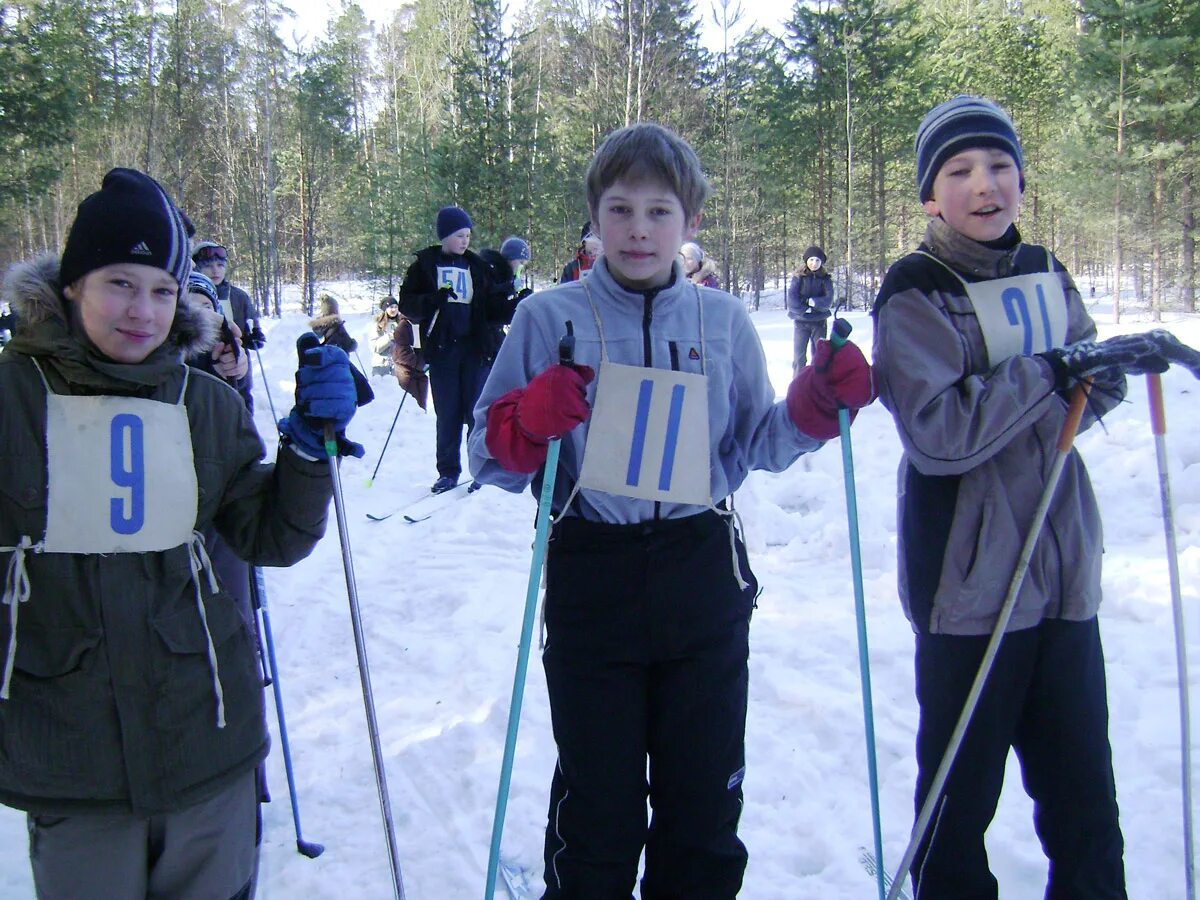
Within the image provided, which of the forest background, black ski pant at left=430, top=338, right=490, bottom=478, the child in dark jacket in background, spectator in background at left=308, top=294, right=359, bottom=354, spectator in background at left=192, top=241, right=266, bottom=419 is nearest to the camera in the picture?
spectator in background at left=192, top=241, right=266, bottom=419

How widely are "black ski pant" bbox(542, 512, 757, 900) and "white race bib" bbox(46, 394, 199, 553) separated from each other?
0.84 meters

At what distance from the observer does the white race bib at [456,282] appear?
715 cm

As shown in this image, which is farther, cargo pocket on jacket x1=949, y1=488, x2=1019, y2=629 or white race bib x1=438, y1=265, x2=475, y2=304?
white race bib x1=438, y1=265, x2=475, y2=304

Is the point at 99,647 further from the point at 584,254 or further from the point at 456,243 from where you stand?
the point at 584,254

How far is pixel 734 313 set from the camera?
6.67ft

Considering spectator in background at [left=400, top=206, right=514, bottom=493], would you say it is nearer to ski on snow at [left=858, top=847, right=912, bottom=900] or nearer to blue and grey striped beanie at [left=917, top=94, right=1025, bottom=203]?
ski on snow at [left=858, top=847, right=912, bottom=900]

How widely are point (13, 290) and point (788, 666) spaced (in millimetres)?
3442

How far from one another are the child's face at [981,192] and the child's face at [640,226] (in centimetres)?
66

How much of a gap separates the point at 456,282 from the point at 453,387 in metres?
0.93

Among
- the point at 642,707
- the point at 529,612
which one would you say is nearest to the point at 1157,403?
the point at 642,707

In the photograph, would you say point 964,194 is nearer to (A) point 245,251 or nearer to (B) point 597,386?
(B) point 597,386

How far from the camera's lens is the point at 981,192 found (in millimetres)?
1904

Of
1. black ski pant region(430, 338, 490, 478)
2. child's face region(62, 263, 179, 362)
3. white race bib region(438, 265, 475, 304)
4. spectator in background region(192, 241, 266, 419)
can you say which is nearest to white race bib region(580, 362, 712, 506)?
child's face region(62, 263, 179, 362)

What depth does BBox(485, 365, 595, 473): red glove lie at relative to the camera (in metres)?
1.69
